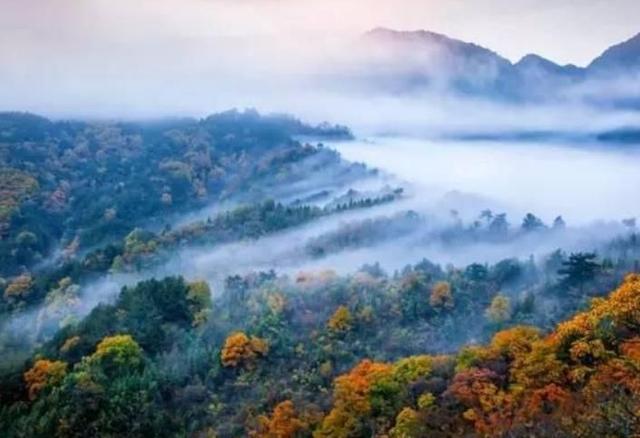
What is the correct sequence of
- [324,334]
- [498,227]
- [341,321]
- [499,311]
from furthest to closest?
[498,227]
[499,311]
[341,321]
[324,334]

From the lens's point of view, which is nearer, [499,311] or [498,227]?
[499,311]

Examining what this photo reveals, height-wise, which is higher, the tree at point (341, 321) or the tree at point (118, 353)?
the tree at point (341, 321)

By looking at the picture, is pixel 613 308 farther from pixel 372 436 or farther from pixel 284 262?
pixel 284 262

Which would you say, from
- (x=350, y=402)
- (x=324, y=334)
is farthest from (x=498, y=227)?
(x=350, y=402)

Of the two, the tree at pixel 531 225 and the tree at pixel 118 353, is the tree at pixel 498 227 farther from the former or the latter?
the tree at pixel 118 353

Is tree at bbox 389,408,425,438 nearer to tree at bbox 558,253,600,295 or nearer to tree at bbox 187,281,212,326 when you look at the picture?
tree at bbox 558,253,600,295

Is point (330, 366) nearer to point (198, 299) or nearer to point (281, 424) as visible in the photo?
point (281, 424)

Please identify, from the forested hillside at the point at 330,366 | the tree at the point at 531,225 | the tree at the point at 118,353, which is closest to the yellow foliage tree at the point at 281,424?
the forested hillside at the point at 330,366

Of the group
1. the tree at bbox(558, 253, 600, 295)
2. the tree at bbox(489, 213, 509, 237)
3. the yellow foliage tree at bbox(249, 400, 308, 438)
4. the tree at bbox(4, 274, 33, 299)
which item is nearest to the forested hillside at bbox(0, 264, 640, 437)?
the yellow foliage tree at bbox(249, 400, 308, 438)

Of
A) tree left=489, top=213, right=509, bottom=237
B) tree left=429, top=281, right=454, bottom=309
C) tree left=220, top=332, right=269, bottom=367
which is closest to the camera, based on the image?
tree left=220, top=332, right=269, bottom=367
